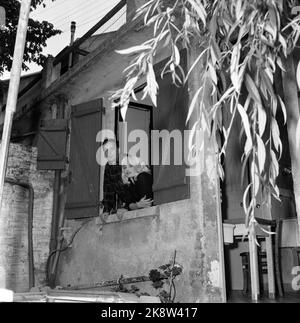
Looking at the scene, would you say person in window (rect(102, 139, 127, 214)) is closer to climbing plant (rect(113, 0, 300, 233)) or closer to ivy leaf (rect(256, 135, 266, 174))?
climbing plant (rect(113, 0, 300, 233))

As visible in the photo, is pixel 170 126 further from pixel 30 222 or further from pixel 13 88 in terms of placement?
pixel 30 222

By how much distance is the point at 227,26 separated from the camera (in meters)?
2.20

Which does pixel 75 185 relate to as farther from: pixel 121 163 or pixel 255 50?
pixel 255 50

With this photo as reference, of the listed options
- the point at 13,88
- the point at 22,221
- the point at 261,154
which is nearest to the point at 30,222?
the point at 22,221

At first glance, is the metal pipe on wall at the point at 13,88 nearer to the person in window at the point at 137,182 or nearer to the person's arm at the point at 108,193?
the person in window at the point at 137,182

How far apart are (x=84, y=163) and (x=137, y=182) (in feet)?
3.60

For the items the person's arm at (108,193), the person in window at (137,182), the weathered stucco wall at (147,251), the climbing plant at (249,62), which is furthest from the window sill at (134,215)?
the climbing plant at (249,62)

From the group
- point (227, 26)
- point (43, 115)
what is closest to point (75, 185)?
point (43, 115)

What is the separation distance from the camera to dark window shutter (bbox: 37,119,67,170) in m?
7.06

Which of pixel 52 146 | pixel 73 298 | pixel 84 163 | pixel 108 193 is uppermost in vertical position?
pixel 52 146

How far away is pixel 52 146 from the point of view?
7129 mm

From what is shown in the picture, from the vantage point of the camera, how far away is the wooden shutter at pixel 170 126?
4.96 meters

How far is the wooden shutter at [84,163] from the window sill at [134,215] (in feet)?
1.39

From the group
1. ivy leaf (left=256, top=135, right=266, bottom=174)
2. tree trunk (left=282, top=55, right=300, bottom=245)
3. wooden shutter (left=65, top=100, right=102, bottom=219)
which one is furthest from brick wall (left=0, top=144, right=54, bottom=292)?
ivy leaf (left=256, top=135, right=266, bottom=174)
